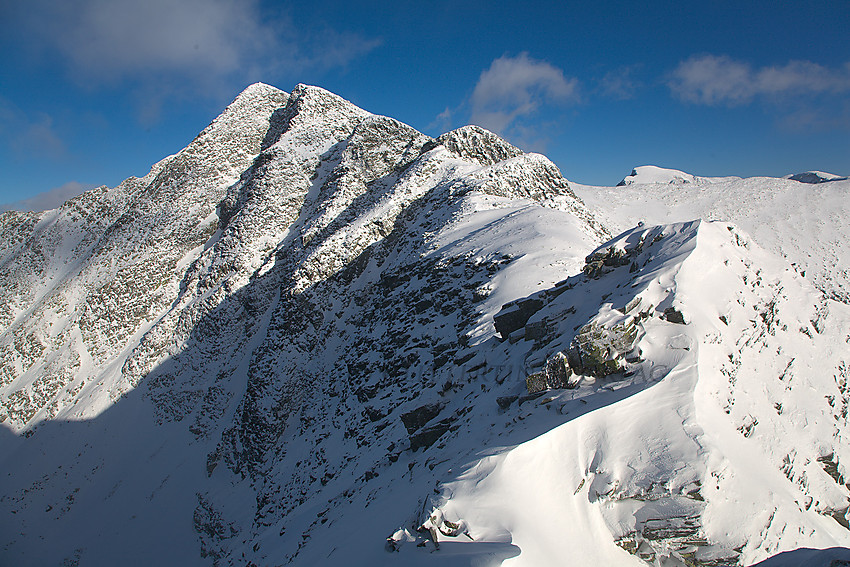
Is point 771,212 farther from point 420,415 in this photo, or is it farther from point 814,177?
point 420,415

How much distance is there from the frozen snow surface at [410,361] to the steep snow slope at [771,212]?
0.43 meters

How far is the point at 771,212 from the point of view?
47938 mm

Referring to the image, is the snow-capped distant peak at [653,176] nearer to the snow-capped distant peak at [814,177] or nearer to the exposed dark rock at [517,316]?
the snow-capped distant peak at [814,177]

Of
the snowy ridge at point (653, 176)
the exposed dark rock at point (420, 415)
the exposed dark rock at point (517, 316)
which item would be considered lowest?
the exposed dark rock at point (420, 415)

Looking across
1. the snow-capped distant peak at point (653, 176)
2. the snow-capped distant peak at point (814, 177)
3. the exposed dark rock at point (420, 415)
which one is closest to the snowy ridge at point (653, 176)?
the snow-capped distant peak at point (653, 176)

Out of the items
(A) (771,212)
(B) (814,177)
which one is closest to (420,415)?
(A) (771,212)

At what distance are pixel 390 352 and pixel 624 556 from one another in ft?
53.9

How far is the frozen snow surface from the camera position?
25.9 ft

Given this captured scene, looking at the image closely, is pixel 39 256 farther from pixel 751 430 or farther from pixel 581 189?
pixel 581 189

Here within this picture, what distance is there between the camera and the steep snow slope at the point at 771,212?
39.0 meters

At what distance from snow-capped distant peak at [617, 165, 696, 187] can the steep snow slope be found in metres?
25.9

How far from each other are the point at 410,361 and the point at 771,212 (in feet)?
170

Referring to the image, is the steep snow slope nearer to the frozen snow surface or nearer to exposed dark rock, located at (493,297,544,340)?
the frozen snow surface

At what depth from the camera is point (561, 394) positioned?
9.77 m
